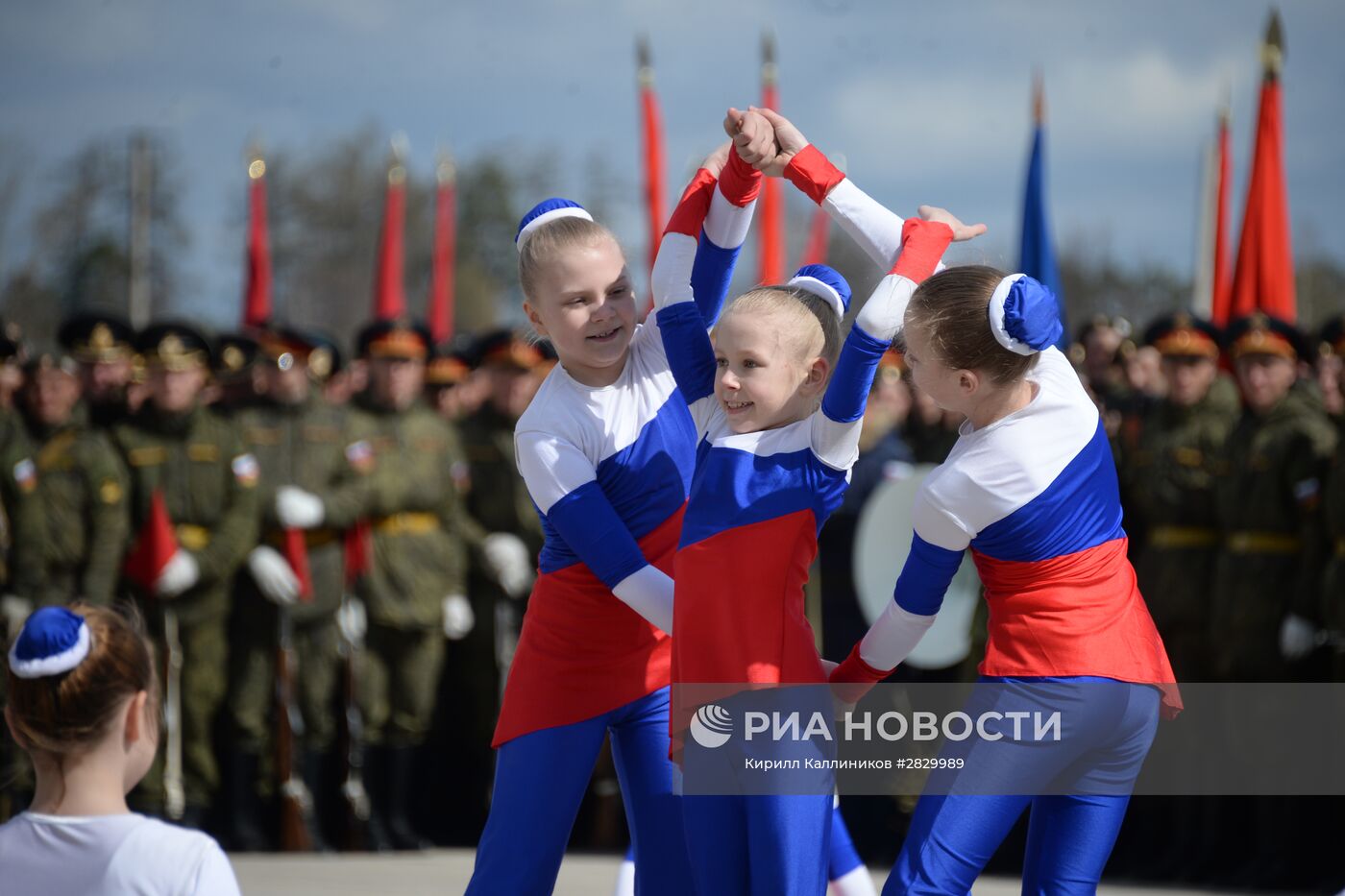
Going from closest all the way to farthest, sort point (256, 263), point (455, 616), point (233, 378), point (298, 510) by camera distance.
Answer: point (298, 510) → point (455, 616) → point (233, 378) → point (256, 263)

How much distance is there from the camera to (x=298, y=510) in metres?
7.67

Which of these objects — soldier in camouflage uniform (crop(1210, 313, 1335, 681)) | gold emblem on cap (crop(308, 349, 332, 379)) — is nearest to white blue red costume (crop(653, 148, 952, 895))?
soldier in camouflage uniform (crop(1210, 313, 1335, 681))

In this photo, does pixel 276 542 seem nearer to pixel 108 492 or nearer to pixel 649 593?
pixel 108 492

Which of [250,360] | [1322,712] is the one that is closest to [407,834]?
[250,360]

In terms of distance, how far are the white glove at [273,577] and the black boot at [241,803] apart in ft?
2.50

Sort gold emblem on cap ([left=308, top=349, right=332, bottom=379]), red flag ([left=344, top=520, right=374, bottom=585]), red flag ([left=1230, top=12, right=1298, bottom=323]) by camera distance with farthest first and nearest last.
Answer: gold emblem on cap ([left=308, top=349, right=332, bottom=379]) < red flag ([left=1230, top=12, right=1298, bottom=323]) < red flag ([left=344, top=520, right=374, bottom=585])

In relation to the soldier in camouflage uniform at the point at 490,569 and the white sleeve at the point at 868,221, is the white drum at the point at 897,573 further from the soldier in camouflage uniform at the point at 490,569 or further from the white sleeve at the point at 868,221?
the white sleeve at the point at 868,221

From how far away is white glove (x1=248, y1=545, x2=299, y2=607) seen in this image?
7.53m

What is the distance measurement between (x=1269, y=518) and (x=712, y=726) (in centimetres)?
420

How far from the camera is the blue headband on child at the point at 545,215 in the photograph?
3.66 m

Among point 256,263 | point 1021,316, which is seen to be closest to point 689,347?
point 1021,316

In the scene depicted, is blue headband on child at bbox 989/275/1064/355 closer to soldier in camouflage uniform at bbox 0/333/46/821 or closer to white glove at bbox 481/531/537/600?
white glove at bbox 481/531/537/600

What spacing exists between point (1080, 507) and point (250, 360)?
619 centimetres

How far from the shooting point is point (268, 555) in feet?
24.9
